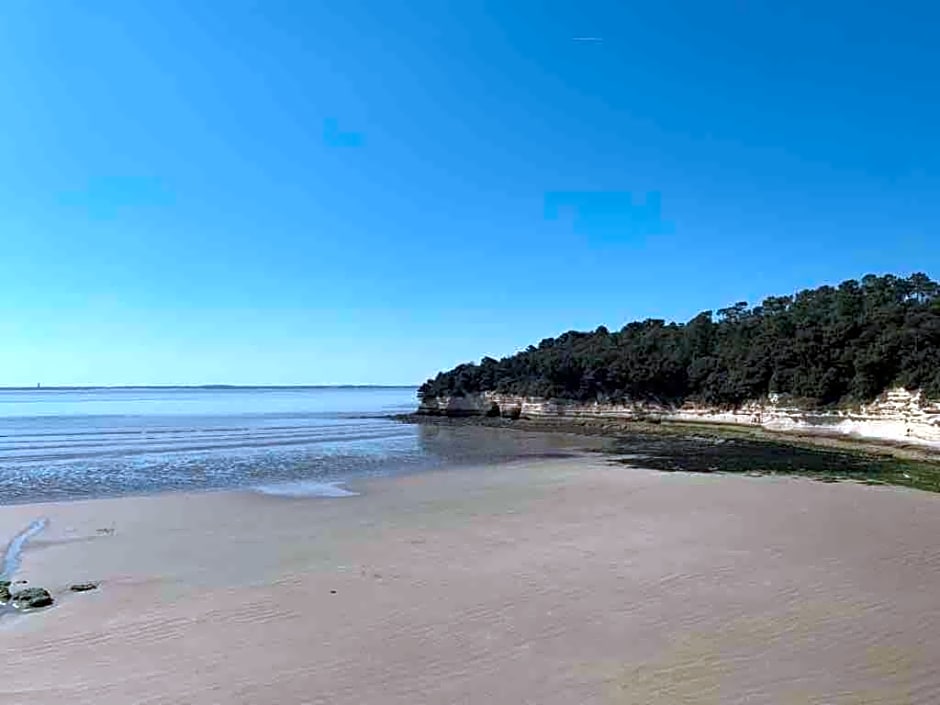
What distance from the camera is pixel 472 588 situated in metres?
8.99

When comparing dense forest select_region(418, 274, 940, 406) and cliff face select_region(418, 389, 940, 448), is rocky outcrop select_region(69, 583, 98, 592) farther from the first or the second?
dense forest select_region(418, 274, 940, 406)

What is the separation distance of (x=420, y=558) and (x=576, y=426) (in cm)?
4320

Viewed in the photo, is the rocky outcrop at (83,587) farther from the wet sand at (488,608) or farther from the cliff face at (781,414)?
the cliff face at (781,414)

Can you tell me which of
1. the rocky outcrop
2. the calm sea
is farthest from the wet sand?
the calm sea

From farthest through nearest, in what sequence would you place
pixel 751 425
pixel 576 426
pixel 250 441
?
pixel 576 426 < pixel 751 425 < pixel 250 441

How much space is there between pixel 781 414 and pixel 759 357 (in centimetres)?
488

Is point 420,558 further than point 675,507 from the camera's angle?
No

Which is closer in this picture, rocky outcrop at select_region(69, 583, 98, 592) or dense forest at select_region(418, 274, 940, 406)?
rocky outcrop at select_region(69, 583, 98, 592)

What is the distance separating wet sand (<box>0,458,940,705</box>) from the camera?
603cm

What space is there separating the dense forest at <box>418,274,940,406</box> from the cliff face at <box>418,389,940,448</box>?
0.74m

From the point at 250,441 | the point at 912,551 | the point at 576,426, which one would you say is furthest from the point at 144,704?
the point at 576,426

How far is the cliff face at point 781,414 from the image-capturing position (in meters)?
33.0

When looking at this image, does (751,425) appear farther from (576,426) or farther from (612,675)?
(612,675)

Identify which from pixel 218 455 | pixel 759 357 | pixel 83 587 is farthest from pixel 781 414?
pixel 83 587
